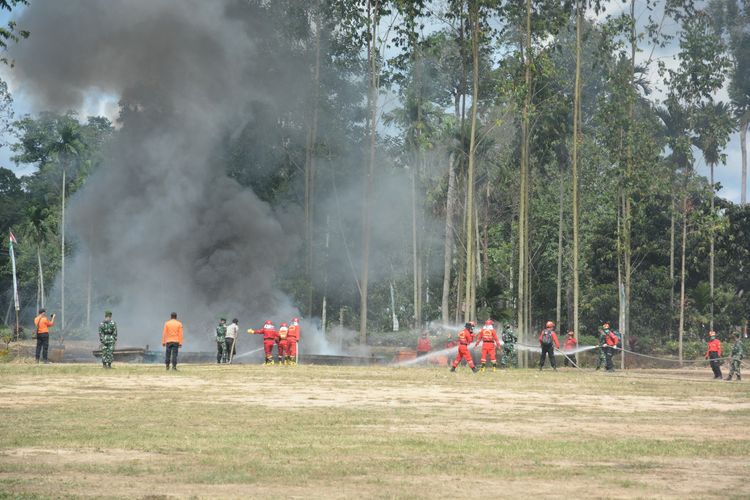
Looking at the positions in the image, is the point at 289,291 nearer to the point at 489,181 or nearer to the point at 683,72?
the point at 489,181

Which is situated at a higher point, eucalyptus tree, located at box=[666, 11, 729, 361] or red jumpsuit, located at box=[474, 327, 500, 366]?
eucalyptus tree, located at box=[666, 11, 729, 361]

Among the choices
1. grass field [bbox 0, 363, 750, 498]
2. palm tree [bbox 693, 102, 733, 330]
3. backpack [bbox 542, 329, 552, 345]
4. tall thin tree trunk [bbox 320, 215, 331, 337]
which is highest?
palm tree [bbox 693, 102, 733, 330]

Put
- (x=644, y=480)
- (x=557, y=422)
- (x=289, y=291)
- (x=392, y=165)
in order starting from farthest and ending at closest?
(x=392, y=165), (x=289, y=291), (x=557, y=422), (x=644, y=480)

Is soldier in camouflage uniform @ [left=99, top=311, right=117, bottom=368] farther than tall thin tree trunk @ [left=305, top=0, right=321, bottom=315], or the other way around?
tall thin tree trunk @ [left=305, top=0, right=321, bottom=315]

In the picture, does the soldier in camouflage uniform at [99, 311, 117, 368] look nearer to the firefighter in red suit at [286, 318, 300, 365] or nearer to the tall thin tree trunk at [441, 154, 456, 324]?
the firefighter in red suit at [286, 318, 300, 365]

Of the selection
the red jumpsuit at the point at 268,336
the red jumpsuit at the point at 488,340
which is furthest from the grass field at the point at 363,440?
the red jumpsuit at the point at 268,336

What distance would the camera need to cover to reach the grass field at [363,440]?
1223 centimetres

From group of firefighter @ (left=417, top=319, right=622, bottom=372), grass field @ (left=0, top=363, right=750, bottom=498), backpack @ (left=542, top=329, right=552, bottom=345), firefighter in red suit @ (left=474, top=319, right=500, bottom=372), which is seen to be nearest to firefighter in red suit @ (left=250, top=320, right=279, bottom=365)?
group of firefighter @ (left=417, top=319, right=622, bottom=372)

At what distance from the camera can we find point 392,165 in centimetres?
8250

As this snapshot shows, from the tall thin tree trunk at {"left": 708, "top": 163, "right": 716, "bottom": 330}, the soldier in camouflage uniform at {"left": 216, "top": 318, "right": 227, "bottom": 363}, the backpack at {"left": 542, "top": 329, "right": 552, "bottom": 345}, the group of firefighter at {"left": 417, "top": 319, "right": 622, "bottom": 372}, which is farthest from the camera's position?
A: the tall thin tree trunk at {"left": 708, "top": 163, "right": 716, "bottom": 330}

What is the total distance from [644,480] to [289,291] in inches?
2107

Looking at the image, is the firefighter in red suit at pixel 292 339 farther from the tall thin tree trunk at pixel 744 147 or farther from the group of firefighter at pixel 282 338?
the tall thin tree trunk at pixel 744 147

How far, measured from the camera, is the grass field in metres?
12.2

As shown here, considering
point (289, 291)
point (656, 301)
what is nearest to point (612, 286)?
point (656, 301)
